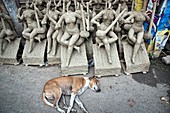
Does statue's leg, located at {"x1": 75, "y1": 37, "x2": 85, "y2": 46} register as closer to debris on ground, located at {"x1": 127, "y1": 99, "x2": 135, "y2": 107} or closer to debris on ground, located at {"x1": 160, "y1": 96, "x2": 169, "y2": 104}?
debris on ground, located at {"x1": 127, "y1": 99, "x2": 135, "y2": 107}

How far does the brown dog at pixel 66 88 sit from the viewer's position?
3694 mm

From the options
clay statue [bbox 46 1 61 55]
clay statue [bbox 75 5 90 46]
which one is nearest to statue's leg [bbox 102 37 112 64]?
clay statue [bbox 75 5 90 46]

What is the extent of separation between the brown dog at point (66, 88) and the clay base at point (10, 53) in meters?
1.92

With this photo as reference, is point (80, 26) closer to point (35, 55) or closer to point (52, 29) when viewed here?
point (52, 29)

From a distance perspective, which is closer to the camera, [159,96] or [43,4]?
[159,96]

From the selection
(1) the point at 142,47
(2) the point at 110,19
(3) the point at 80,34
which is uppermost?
(2) the point at 110,19

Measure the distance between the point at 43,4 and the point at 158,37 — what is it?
12.5ft

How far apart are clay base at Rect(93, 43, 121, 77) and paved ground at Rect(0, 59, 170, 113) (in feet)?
0.65

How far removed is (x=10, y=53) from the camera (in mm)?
5113

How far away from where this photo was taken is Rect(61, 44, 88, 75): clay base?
14.9ft

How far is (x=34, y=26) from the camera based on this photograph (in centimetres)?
494

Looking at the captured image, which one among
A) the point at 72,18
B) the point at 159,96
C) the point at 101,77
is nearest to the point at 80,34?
the point at 72,18

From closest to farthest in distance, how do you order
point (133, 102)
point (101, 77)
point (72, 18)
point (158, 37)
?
point (133, 102)
point (72, 18)
point (101, 77)
point (158, 37)

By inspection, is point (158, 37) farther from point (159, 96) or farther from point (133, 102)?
point (133, 102)
